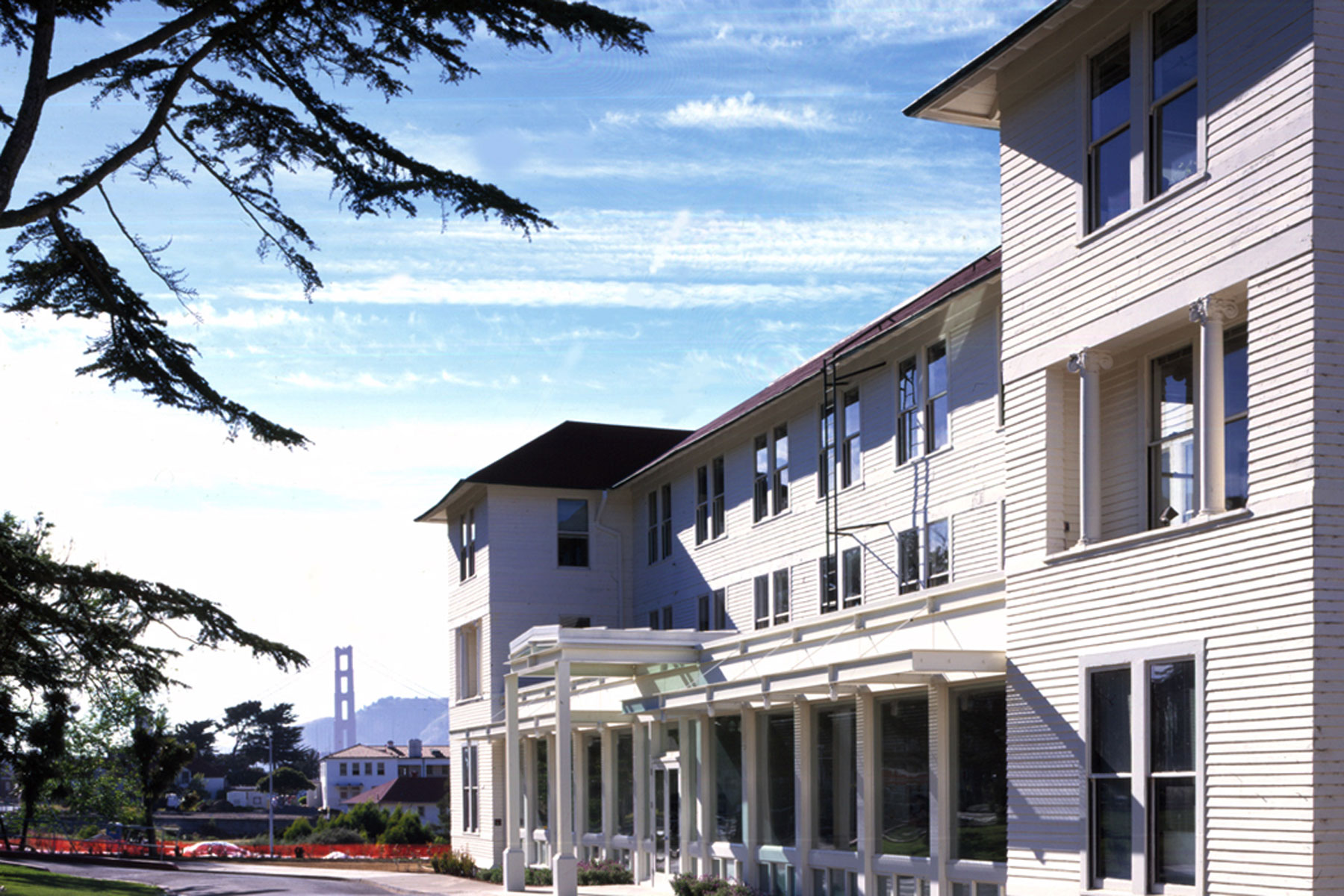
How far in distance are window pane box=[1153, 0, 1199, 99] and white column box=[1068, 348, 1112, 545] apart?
284cm

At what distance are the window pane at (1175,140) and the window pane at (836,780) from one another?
10.6 m

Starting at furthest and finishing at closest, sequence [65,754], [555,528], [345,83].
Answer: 1. [65,754]
2. [555,528]
3. [345,83]

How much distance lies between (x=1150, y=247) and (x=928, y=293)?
1040 cm

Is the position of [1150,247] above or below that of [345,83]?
below

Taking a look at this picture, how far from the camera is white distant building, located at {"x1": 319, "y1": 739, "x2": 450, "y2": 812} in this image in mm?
145500

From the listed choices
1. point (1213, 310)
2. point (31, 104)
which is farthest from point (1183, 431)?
point (31, 104)

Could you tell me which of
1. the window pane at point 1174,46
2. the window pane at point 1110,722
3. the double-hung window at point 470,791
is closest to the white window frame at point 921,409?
the window pane at point 1110,722

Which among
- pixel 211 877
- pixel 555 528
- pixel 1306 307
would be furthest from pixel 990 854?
pixel 211 877

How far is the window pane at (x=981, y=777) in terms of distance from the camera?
19141 millimetres

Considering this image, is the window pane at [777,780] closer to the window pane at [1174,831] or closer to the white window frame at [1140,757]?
the white window frame at [1140,757]

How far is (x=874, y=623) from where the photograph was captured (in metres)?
22.8

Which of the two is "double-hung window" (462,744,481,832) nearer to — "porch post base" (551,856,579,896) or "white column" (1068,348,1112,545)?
"porch post base" (551,856,579,896)

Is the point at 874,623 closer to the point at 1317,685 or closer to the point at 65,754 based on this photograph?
the point at 1317,685

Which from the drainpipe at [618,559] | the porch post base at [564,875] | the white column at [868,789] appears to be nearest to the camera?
the white column at [868,789]
